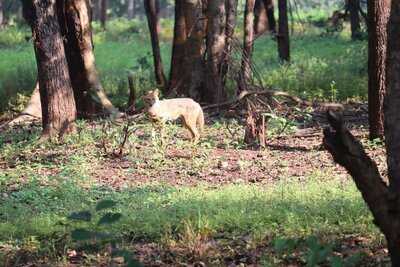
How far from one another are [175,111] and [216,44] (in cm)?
400

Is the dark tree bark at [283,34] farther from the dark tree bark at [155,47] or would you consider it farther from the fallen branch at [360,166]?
the fallen branch at [360,166]

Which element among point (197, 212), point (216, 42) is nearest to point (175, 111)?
point (216, 42)

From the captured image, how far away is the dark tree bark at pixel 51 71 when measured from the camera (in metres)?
13.1

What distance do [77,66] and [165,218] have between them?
8.89 m

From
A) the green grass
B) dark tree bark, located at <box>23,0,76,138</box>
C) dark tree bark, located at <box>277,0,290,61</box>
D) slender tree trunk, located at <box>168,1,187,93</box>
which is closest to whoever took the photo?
dark tree bark, located at <box>23,0,76,138</box>

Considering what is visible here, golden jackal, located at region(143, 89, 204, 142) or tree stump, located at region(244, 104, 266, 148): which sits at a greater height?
golden jackal, located at region(143, 89, 204, 142)

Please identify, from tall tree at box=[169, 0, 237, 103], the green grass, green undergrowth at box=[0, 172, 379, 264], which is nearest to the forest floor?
green undergrowth at box=[0, 172, 379, 264]

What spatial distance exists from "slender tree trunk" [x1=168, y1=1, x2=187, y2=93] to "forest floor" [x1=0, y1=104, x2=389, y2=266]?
3.39m

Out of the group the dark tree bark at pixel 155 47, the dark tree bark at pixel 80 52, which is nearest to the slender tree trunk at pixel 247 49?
the dark tree bark at pixel 80 52

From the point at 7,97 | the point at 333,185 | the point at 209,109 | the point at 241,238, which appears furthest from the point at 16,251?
the point at 7,97

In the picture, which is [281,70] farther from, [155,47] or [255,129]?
[255,129]

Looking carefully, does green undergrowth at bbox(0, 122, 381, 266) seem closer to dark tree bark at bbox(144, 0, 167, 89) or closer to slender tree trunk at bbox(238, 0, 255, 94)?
slender tree trunk at bbox(238, 0, 255, 94)

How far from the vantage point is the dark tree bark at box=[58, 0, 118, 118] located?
15359mm

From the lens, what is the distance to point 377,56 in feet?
37.9
